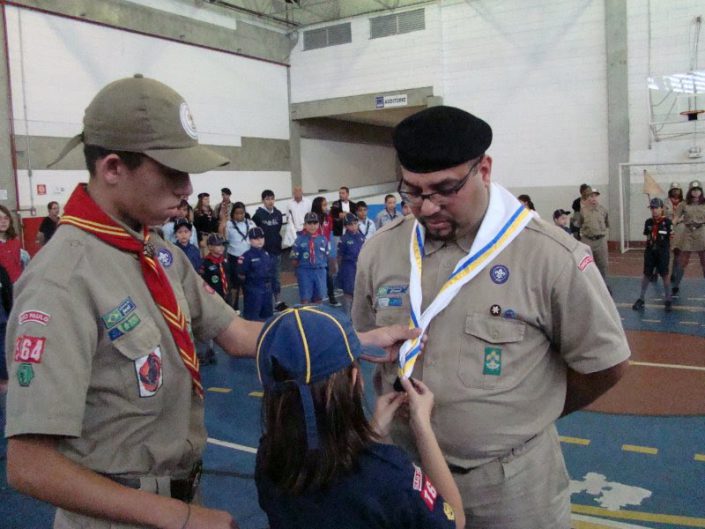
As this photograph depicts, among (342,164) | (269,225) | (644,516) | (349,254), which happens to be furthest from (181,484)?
(342,164)

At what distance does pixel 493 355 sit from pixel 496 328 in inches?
3.4

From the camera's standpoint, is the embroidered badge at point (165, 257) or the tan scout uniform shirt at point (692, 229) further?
the tan scout uniform shirt at point (692, 229)

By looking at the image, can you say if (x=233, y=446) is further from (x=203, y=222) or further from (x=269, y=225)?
(x=203, y=222)

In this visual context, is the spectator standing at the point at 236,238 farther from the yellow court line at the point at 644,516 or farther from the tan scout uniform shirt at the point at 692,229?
the yellow court line at the point at 644,516

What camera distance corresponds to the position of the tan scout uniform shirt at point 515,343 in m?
1.91

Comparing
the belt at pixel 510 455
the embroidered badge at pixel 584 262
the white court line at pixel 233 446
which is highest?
the embroidered badge at pixel 584 262

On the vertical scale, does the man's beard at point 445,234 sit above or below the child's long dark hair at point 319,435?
above

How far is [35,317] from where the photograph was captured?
4.38ft

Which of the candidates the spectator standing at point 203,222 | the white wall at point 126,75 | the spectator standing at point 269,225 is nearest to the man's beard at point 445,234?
the spectator standing at point 269,225

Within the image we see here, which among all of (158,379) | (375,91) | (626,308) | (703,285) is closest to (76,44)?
(375,91)

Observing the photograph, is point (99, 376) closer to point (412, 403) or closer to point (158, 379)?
point (158, 379)

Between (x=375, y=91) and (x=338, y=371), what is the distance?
19298 millimetres

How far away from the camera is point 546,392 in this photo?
2.02m

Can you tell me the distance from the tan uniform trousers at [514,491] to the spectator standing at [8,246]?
18.8ft
